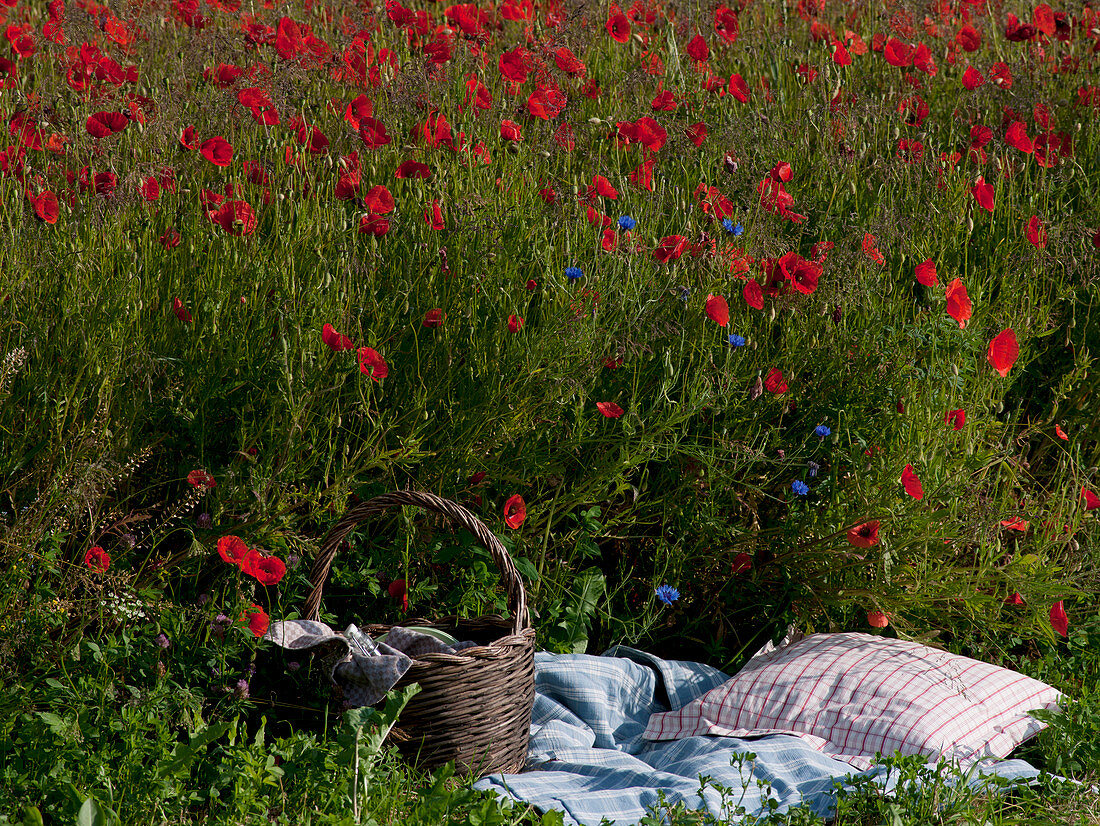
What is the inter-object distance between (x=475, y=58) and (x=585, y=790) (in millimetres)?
2715

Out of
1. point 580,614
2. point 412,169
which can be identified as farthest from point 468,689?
point 412,169

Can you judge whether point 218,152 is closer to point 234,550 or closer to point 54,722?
point 234,550

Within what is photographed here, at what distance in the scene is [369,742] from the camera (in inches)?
74.9

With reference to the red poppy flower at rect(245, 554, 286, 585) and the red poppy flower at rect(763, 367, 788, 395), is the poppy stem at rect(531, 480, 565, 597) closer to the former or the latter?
the red poppy flower at rect(763, 367, 788, 395)

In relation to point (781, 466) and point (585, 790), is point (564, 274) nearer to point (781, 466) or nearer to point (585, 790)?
point (781, 466)

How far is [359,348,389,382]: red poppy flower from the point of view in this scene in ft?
7.23

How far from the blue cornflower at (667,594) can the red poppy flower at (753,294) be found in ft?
2.41

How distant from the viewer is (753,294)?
257 cm

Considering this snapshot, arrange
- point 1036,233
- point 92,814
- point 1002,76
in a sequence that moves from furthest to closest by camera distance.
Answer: point 1002,76, point 1036,233, point 92,814

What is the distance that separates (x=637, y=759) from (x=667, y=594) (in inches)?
16.8

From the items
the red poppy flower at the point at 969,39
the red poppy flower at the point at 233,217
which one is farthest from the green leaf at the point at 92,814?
the red poppy flower at the point at 969,39

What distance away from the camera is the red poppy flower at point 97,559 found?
2.14m

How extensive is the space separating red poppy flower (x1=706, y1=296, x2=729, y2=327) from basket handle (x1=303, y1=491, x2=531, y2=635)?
732mm

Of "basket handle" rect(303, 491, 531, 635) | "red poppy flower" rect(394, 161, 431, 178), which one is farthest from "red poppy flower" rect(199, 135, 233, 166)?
"basket handle" rect(303, 491, 531, 635)
